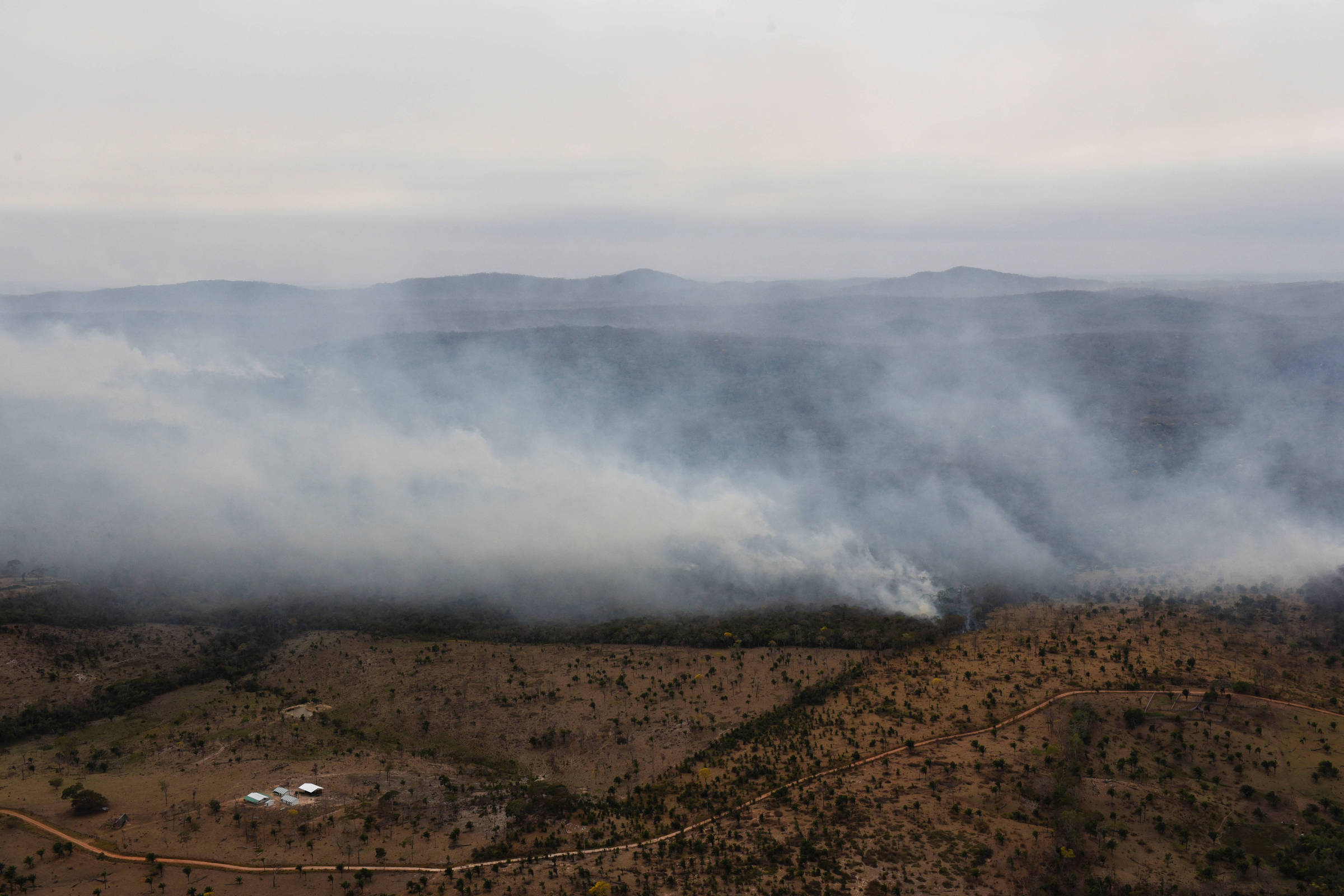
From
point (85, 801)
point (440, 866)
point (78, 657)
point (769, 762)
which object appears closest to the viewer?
point (440, 866)

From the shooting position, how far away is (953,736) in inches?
1934

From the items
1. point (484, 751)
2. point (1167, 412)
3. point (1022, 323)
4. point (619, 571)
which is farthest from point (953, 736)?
point (1022, 323)

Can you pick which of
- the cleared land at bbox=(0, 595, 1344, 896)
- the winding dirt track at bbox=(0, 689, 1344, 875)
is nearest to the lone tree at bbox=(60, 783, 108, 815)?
the cleared land at bbox=(0, 595, 1344, 896)

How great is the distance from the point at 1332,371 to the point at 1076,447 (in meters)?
50.2

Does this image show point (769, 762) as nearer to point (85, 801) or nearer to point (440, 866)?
point (440, 866)

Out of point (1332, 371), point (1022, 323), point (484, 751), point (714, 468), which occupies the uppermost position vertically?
point (1022, 323)

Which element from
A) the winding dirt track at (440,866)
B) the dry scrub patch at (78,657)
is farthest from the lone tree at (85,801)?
the dry scrub patch at (78,657)

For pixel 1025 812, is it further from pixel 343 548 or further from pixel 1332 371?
pixel 1332 371

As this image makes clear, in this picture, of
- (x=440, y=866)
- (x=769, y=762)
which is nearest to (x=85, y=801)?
(x=440, y=866)

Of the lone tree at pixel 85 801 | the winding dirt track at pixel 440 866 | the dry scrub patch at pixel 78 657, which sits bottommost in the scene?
the winding dirt track at pixel 440 866

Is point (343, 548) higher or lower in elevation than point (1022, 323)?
lower

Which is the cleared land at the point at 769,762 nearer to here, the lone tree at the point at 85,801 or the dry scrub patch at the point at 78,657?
the lone tree at the point at 85,801

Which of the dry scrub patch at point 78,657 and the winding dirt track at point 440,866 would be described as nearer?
the winding dirt track at point 440,866

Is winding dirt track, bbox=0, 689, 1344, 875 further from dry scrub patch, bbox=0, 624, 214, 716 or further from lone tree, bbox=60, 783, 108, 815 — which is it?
dry scrub patch, bbox=0, 624, 214, 716
